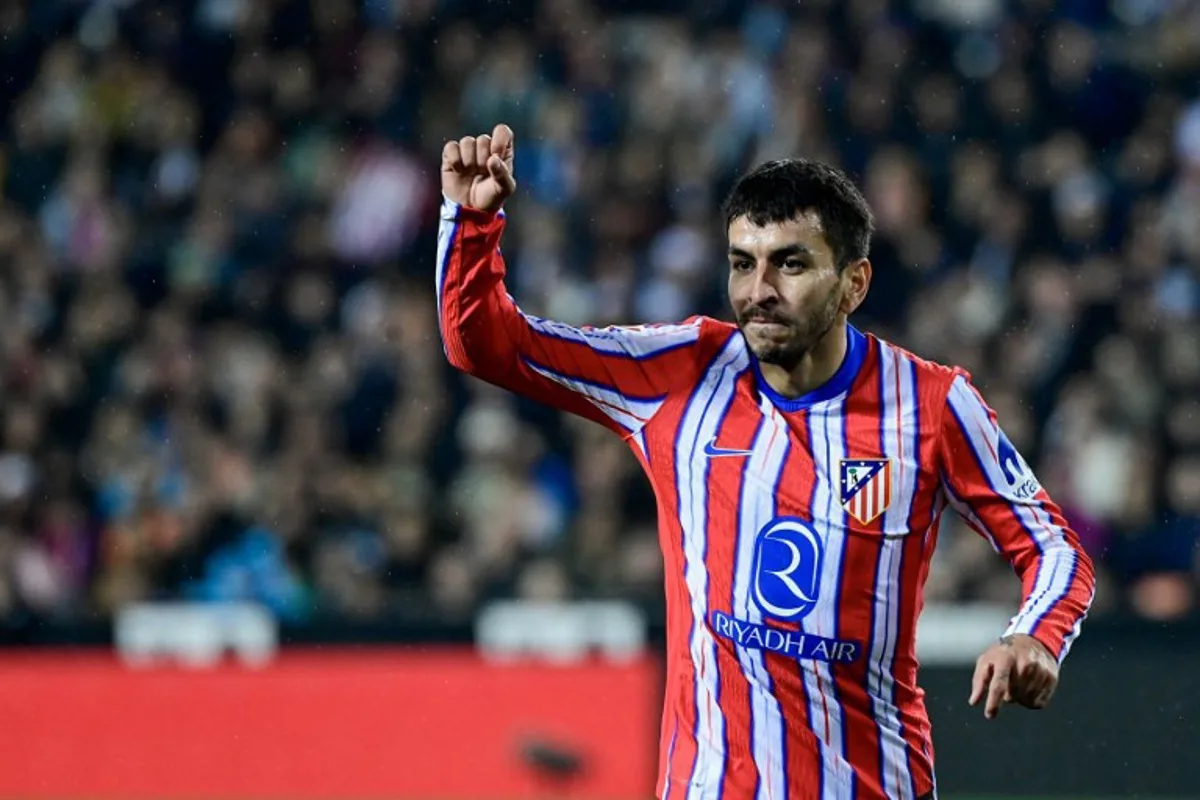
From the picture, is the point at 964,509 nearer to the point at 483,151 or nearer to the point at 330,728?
the point at 483,151

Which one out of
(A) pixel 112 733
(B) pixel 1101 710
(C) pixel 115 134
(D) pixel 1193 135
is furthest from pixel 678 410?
(C) pixel 115 134

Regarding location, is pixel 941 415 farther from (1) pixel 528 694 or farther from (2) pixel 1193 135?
(2) pixel 1193 135

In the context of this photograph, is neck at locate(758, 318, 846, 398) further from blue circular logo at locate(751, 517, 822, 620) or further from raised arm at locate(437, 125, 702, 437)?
blue circular logo at locate(751, 517, 822, 620)

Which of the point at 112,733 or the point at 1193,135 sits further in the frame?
the point at 1193,135

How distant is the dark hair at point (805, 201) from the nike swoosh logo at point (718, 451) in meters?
0.44

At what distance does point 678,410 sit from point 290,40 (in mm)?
11146

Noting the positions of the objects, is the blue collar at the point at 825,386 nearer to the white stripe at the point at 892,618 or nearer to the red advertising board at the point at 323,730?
the white stripe at the point at 892,618

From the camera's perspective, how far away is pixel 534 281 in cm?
1330

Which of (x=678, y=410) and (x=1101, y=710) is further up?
(x=678, y=410)

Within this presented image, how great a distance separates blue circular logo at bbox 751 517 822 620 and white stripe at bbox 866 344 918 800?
14cm

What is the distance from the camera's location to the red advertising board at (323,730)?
10.0 meters

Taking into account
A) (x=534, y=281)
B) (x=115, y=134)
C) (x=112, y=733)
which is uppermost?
(x=115, y=134)

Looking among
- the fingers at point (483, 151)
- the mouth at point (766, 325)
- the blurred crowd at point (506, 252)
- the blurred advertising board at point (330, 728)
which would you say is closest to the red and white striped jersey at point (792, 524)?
the fingers at point (483, 151)

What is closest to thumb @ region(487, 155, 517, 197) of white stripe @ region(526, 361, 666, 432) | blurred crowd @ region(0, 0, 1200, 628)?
white stripe @ region(526, 361, 666, 432)
